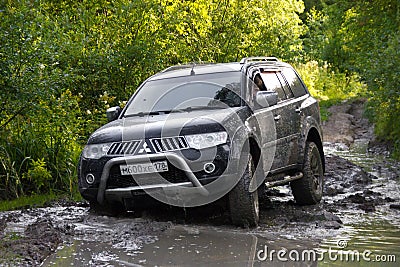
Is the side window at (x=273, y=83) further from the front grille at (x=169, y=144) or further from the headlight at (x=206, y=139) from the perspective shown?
the front grille at (x=169, y=144)

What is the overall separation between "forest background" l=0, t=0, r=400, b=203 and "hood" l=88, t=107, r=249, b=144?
2.21 meters

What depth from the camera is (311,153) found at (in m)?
9.88

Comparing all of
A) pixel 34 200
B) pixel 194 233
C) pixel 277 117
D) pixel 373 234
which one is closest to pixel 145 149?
pixel 194 233

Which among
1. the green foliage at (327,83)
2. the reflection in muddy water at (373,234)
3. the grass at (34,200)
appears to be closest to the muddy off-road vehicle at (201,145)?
the reflection in muddy water at (373,234)

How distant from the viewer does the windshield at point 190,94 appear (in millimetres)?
8570

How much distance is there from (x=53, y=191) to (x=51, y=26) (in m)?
2.92

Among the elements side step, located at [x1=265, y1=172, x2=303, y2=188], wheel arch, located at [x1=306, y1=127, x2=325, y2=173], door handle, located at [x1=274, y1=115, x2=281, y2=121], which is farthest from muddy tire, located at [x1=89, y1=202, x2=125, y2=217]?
wheel arch, located at [x1=306, y1=127, x2=325, y2=173]

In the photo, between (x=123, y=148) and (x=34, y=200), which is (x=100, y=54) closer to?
(x=34, y=200)

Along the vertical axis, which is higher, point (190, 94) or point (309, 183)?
point (190, 94)

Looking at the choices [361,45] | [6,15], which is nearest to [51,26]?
[6,15]

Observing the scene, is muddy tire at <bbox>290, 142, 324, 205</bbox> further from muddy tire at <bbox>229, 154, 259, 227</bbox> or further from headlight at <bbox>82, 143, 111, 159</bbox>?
headlight at <bbox>82, 143, 111, 159</bbox>

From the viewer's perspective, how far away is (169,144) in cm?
767

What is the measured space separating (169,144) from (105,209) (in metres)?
1.24

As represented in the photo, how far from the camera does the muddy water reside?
640 centimetres
